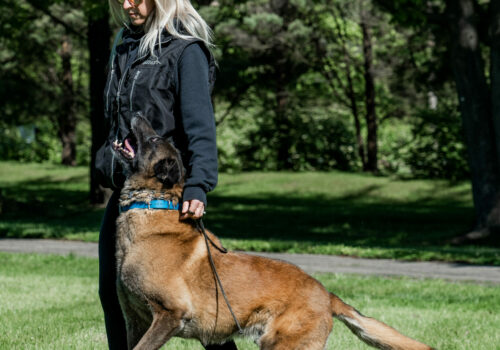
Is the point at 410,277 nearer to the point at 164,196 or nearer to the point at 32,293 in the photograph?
the point at 32,293

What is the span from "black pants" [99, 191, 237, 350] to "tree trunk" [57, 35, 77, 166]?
22.4 meters

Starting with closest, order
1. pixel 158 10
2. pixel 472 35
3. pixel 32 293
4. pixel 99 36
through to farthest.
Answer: pixel 158 10, pixel 32 293, pixel 472 35, pixel 99 36

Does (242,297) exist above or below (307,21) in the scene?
below

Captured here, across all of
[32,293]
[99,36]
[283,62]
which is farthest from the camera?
[283,62]

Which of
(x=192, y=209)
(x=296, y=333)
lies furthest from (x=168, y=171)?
(x=296, y=333)

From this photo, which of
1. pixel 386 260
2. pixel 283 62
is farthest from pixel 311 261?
pixel 283 62

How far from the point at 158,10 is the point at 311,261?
7.19m

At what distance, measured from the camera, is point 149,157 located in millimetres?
3438

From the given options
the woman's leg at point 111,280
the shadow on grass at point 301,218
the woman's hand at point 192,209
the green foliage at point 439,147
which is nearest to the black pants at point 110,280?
the woman's leg at point 111,280

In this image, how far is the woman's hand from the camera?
343 centimetres

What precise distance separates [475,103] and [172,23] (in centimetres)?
1051

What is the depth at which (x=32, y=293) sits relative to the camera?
7355 millimetres

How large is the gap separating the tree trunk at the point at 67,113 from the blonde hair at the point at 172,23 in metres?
22.5

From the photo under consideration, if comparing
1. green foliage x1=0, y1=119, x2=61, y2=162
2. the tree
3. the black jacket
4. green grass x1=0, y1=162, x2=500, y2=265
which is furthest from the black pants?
green foliage x1=0, y1=119, x2=61, y2=162
